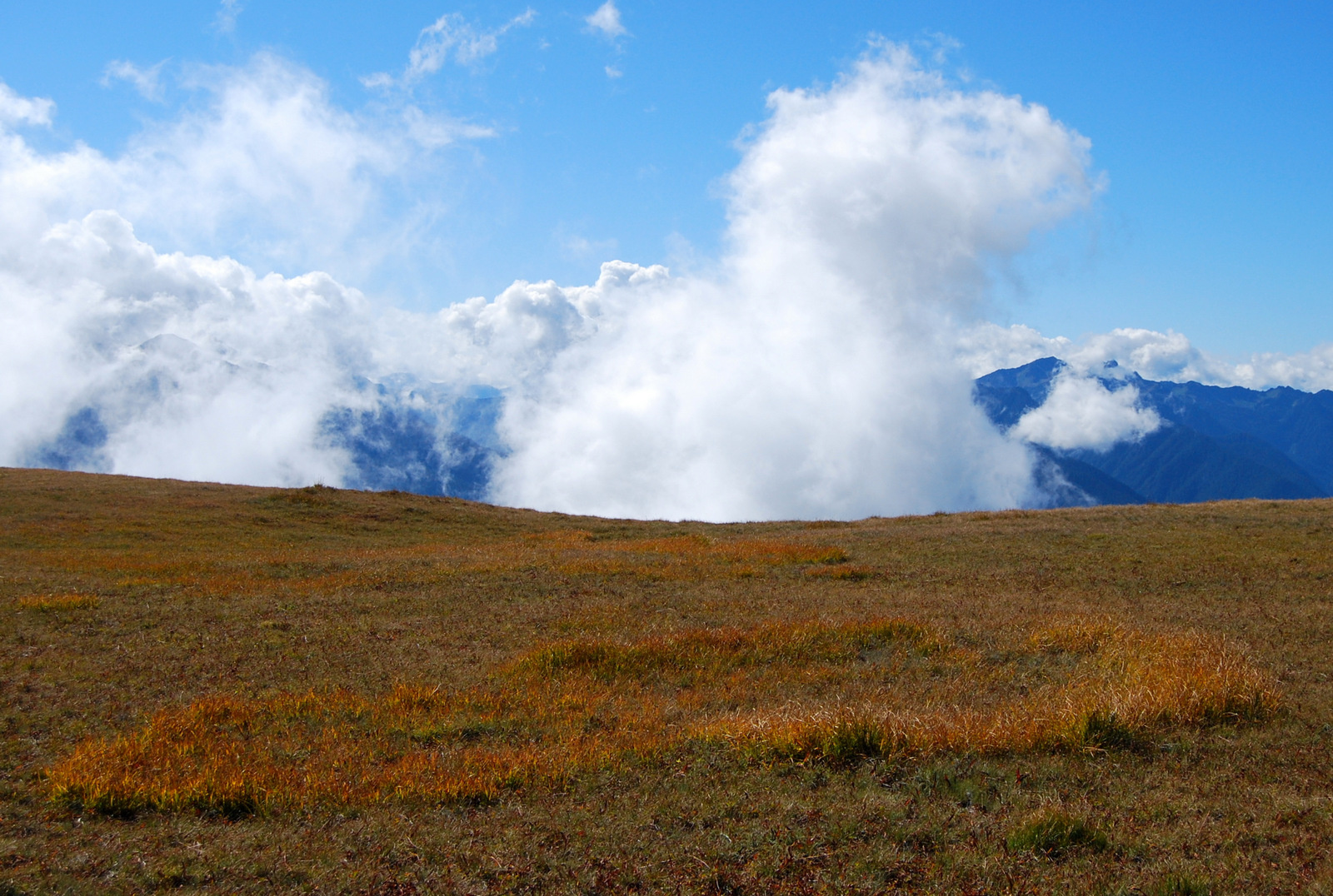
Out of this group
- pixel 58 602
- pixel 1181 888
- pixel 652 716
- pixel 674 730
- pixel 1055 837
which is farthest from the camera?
pixel 58 602

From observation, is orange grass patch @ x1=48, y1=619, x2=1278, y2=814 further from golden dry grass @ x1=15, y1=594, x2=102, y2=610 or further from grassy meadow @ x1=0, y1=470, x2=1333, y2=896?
golden dry grass @ x1=15, y1=594, x2=102, y2=610

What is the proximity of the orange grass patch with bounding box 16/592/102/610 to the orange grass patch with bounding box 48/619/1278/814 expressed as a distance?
9.92m

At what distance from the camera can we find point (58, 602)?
18656 mm

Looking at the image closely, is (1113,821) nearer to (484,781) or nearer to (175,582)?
(484,781)

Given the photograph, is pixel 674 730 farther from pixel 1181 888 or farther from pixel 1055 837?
pixel 1181 888

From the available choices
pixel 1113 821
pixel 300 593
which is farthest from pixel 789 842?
pixel 300 593

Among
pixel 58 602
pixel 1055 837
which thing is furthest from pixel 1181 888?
pixel 58 602

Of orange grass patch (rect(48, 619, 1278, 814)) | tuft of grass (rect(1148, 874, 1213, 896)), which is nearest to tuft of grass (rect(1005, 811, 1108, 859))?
tuft of grass (rect(1148, 874, 1213, 896))

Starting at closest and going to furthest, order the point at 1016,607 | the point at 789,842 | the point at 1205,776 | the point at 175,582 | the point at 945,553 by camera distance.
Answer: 1. the point at 789,842
2. the point at 1205,776
3. the point at 1016,607
4. the point at 175,582
5. the point at 945,553

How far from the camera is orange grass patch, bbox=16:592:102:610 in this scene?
18406 millimetres

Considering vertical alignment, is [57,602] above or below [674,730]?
above

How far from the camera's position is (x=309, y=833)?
7578 mm

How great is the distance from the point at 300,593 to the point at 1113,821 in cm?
2009

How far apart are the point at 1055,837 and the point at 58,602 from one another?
2170cm
